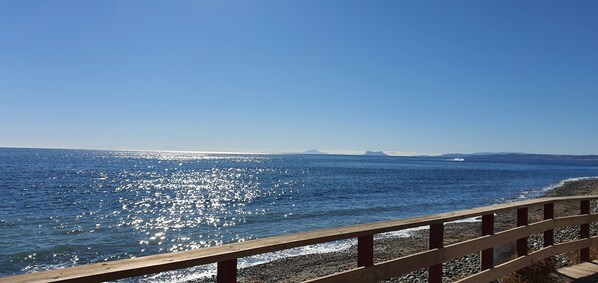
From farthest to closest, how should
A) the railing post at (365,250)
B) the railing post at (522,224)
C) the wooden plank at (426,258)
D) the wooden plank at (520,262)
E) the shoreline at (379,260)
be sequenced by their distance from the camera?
A: 1. the shoreline at (379,260)
2. the railing post at (522,224)
3. the wooden plank at (520,262)
4. the railing post at (365,250)
5. the wooden plank at (426,258)

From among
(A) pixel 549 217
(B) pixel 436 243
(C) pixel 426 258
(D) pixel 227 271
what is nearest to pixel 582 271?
(A) pixel 549 217

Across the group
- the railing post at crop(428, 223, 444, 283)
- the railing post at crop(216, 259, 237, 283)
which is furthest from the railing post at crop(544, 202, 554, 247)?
the railing post at crop(216, 259, 237, 283)

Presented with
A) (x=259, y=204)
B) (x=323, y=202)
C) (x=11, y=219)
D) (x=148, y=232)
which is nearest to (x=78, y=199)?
(x=11, y=219)

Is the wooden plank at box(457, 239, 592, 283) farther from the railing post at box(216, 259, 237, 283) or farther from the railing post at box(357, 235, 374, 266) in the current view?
Result: the railing post at box(216, 259, 237, 283)

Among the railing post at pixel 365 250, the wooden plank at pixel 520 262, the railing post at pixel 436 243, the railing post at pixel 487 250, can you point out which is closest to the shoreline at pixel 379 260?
the wooden plank at pixel 520 262

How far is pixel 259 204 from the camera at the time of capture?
32250mm

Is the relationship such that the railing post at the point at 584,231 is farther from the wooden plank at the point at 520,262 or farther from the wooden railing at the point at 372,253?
the wooden plank at the point at 520,262

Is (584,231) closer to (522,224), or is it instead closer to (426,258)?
(522,224)

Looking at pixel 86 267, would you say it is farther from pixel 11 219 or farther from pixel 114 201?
pixel 114 201

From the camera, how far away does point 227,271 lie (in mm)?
2791

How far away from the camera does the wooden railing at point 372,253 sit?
7.58 feet

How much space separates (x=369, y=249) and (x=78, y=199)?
3649cm

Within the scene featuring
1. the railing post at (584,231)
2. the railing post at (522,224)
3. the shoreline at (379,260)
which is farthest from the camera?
the shoreline at (379,260)

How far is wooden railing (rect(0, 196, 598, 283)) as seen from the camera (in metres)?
2.31
